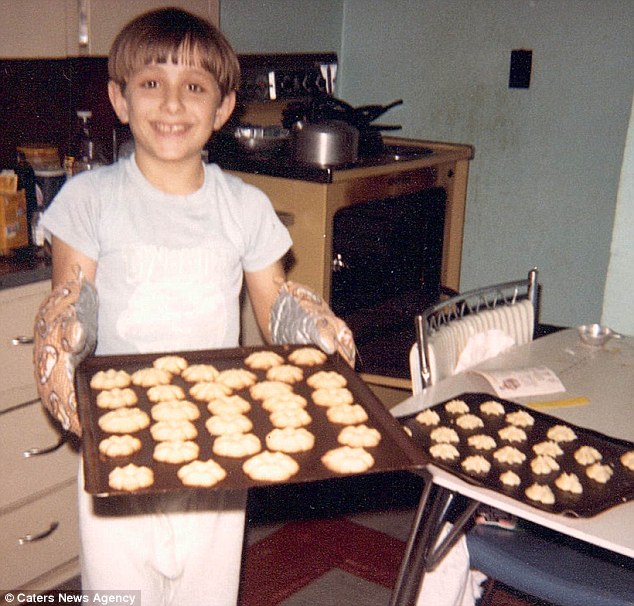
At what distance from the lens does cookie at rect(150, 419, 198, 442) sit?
53.2 inches

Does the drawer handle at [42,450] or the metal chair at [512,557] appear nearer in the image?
the metal chair at [512,557]

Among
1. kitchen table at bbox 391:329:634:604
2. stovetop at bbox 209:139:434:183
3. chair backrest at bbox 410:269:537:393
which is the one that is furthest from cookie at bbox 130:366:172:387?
stovetop at bbox 209:139:434:183

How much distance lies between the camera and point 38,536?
203 cm

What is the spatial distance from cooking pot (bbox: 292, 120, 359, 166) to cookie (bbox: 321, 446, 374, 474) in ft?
4.23

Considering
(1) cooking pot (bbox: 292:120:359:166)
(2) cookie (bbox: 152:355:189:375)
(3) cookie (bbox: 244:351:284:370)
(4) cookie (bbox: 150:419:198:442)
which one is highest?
(1) cooking pot (bbox: 292:120:359:166)

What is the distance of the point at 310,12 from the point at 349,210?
1.16 metres

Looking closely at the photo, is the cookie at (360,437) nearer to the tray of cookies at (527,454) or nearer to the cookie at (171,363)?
the tray of cookies at (527,454)

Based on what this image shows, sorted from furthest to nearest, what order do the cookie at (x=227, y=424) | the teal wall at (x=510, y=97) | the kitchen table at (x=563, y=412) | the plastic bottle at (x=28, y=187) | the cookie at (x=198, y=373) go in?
the teal wall at (x=510, y=97) → the plastic bottle at (x=28, y=187) → the cookie at (x=198, y=373) → the cookie at (x=227, y=424) → the kitchen table at (x=563, y=412)

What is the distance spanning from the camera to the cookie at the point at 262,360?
1567mm

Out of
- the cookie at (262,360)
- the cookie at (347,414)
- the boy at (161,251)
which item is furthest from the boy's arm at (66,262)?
the cookie at (347,414)

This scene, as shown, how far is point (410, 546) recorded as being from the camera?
1.57 meters

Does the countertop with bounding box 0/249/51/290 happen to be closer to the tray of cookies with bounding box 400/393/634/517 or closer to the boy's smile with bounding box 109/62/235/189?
the boy's smile with bounding box 109/62/235/189

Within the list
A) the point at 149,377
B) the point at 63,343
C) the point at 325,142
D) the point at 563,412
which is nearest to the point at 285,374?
the point at 149,377

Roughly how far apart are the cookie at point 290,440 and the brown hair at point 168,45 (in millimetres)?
643
